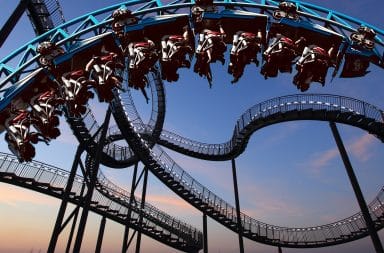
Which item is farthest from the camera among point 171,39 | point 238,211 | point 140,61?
point 238,211

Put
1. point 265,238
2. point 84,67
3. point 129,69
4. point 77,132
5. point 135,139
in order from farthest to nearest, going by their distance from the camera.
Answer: point 265,238 < point 135,139 < point 77,132 < point 84,67 < point 129,69

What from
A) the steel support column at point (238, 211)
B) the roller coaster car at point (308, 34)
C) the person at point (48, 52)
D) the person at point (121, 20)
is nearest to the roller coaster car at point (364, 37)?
the roller coaster car at point (308, 34)

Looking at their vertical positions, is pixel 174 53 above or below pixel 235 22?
below

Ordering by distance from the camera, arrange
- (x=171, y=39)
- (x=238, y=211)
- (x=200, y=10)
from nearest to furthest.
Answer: (x=171, y=39), (x=200, y=10), (x=238, y=211)

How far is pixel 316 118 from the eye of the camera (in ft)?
49.9

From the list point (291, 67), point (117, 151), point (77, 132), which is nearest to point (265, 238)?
point (117, 151)

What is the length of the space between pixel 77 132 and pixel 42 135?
7141mm

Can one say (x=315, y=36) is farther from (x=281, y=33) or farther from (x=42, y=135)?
(x=42, y=135)

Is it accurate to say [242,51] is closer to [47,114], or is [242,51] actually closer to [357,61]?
[357,61]

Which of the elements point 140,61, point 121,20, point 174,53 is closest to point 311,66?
point 174,53

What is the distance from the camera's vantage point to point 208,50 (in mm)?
5852

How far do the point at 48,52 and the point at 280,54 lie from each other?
4.41 meters

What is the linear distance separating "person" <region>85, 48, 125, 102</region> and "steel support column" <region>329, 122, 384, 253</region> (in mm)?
11580

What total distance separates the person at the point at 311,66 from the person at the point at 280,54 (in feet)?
0.52
